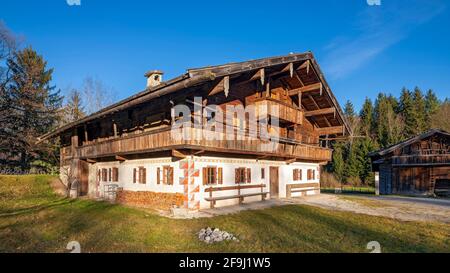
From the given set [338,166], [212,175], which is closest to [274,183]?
[212,175]

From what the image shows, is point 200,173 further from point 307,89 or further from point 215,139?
point 307,89

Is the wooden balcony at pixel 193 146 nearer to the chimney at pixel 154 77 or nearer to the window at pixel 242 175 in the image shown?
the window at pixel 242 175

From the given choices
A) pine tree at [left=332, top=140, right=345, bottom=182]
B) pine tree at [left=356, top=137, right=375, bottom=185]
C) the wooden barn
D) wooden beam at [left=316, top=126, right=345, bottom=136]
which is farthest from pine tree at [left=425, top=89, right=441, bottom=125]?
wooden beam at [left=316, top=126, right=345, bottom=136]

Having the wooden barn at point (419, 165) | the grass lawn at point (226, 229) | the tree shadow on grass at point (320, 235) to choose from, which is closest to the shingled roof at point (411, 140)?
the wooden barn at point (419, 165)

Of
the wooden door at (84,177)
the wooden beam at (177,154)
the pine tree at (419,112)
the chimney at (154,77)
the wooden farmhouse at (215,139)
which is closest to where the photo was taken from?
the wooden beam at (177,154)

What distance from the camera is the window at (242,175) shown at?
16.6m

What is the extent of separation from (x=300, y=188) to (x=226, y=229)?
1358 centimetres

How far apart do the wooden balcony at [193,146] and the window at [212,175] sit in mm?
1304

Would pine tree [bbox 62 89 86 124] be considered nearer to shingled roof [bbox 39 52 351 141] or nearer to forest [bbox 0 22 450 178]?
forest [bbox 0 22 450 178]

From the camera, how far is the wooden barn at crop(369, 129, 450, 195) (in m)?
25.1

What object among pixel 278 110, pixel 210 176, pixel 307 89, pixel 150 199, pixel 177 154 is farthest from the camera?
pixel 307 89

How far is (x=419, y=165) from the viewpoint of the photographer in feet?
84.4

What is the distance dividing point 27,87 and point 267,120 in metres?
28.3
